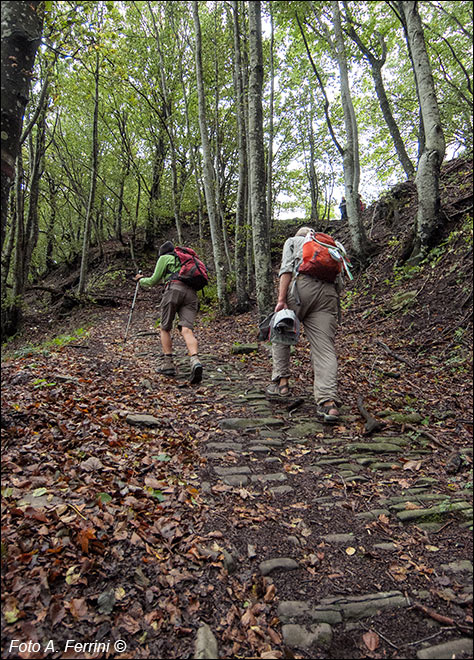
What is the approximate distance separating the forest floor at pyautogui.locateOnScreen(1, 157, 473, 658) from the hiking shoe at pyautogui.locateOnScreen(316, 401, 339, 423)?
0.12m

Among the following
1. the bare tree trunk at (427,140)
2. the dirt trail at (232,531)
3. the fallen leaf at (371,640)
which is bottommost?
the fallen leaf at (371,640)

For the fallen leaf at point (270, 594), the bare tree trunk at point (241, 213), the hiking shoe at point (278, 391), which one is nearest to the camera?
the fallen leaf at point (270, 594)

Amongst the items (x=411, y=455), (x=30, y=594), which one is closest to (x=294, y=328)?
(x=411, y=455)

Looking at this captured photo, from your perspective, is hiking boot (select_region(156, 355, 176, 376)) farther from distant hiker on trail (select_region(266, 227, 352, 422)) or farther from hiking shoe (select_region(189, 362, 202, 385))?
distant hiker on trail (select_region(266, 227, 352, 422))

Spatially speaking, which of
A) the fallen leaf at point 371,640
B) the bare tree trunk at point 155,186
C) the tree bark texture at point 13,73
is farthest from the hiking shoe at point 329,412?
the bare tree trunk at point 155,186

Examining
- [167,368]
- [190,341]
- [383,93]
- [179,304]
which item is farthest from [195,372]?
[383,93]

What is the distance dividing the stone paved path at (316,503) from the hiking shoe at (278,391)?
0.72ft

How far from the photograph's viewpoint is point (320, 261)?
14.9ft

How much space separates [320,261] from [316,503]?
→ 2790mm

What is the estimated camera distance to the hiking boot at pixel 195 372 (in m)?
5.84

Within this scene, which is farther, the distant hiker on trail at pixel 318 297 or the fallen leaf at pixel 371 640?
the distant hiker on trail at pixel 318 297

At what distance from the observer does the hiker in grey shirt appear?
4.49m

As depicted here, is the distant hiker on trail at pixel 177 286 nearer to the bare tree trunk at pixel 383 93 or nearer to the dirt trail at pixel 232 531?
the dirt trail at pixel 232 531

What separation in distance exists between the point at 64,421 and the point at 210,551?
2148mm
